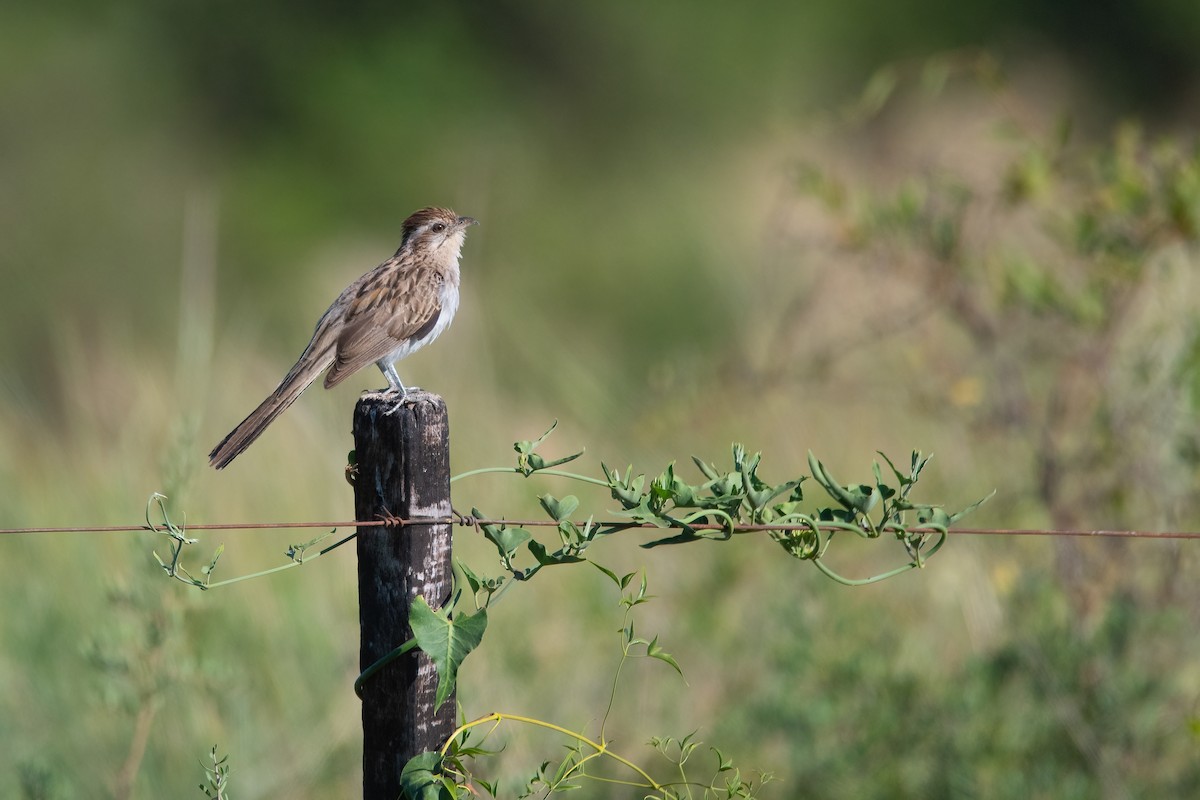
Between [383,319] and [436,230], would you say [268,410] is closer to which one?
[383,319]

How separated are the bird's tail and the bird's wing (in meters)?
0.07

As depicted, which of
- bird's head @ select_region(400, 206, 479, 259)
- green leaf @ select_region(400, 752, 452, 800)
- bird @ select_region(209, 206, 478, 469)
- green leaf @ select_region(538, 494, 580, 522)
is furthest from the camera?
bird's head @ select_region(400, 206, 479, 259)

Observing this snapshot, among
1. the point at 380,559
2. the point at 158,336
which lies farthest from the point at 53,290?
the point at 380,559

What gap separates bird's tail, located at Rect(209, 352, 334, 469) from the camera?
4668 mm

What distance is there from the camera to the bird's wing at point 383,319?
226 inches

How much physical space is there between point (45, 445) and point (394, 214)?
15.0 metres

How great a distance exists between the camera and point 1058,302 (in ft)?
22.8

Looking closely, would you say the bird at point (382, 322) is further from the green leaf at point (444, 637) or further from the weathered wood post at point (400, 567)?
the green leaf at point (444, 637)

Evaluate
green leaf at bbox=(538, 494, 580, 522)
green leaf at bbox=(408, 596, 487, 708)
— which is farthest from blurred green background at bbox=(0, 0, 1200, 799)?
green leaf at bbox=(538, 494, 580, 522)

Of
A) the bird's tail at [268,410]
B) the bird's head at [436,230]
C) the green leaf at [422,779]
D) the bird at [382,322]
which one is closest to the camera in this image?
the green leaf at [422,779]

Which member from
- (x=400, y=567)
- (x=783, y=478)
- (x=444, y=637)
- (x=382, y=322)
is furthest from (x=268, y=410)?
(x=783, y=478)

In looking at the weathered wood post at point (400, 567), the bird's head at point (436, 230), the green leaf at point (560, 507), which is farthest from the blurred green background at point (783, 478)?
the bird's head at point (436, 230)

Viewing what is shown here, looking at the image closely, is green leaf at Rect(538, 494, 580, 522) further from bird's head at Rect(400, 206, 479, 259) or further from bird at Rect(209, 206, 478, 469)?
bird's head at Rect(400, 206, 479, 259)

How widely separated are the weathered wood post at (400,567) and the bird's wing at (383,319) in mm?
2126
